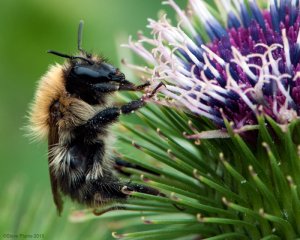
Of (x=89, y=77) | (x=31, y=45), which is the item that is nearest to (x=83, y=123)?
(x=89, y=77)

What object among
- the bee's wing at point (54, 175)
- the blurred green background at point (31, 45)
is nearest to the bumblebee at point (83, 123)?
the bee's wing at point (54, 175)

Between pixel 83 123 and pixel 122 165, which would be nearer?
pixel 83 123

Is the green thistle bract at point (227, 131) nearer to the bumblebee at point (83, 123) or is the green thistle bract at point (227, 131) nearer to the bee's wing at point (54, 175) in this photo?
the bumblebee at point (83, 123)

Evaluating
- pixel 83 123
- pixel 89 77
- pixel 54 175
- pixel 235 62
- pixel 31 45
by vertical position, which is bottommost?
pixel 54 175

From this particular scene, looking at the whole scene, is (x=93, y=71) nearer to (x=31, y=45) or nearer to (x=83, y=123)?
(x=83, y=123)

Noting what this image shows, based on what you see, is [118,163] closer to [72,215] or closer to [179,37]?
[72,215]
